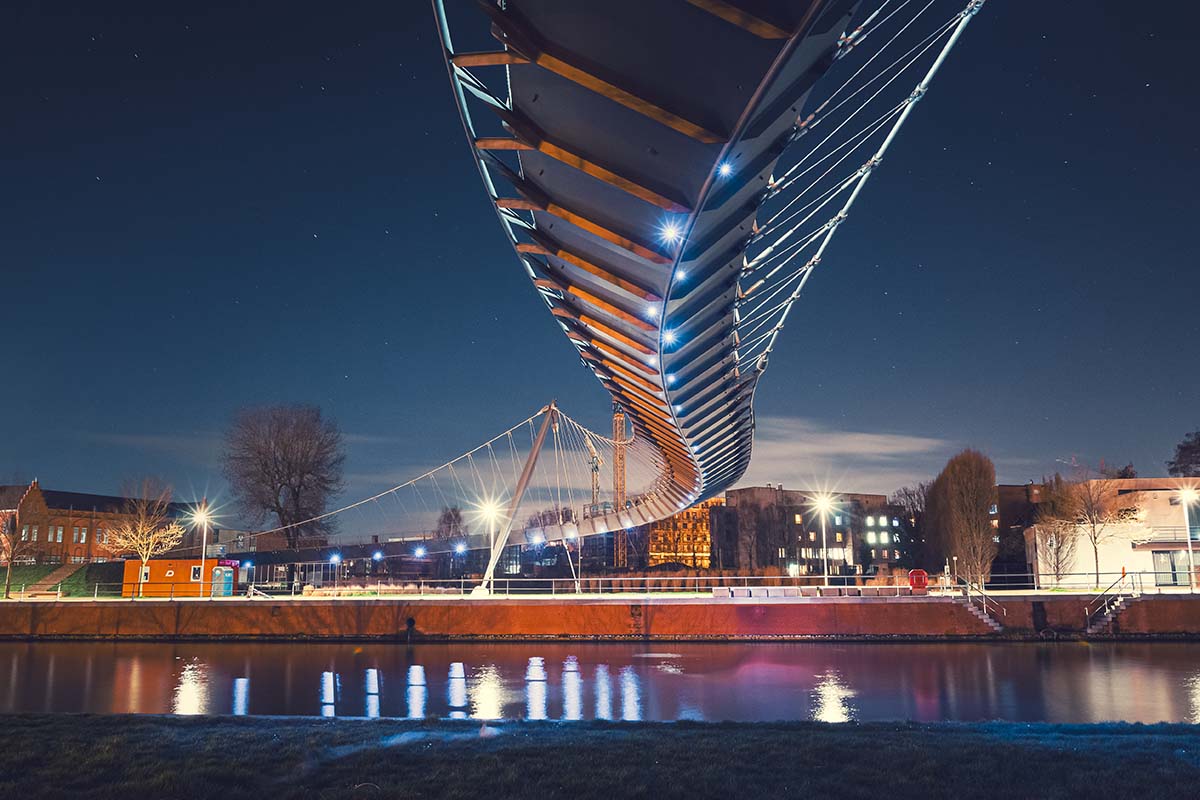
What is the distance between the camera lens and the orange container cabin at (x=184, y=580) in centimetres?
4581

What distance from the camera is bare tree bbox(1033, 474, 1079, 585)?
53656mm

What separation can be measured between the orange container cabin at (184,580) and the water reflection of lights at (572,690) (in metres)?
24.7

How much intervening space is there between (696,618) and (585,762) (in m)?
29.6

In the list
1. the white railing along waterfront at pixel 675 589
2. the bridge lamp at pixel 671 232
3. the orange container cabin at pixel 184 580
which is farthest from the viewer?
the orange container cabin at pixel 184 580

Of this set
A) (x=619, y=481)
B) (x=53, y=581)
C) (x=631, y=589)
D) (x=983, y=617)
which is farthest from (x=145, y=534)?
(x=619, y=481)

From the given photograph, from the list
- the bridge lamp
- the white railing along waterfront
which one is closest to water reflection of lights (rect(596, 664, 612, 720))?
the bridge lamp

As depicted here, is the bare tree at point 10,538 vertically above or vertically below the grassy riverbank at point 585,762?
above

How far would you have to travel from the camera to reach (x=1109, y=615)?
Answer: 37.5 meters

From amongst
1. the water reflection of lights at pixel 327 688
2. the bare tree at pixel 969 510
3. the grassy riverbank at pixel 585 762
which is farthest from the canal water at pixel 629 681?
the bare tree at pixel 969 510

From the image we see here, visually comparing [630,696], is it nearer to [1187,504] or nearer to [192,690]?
[192,690]

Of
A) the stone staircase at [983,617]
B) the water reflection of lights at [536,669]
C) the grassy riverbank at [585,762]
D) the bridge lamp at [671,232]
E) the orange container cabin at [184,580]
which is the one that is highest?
the bridge lamp at [671,232]

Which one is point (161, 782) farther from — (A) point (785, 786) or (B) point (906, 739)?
(B) point (906, 739)

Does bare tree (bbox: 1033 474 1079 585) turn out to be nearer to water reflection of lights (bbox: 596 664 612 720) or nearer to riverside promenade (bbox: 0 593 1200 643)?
riverside promenade (bbox: 0 593 1200 643)

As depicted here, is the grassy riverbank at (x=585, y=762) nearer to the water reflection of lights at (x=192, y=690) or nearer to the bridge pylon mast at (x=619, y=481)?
the water reflection of lights at (x=192, y=690)
